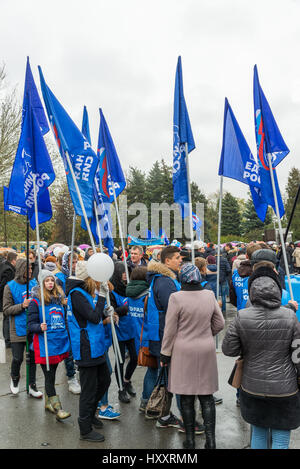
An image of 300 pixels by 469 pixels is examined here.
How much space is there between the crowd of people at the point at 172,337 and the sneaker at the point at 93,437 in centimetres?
2

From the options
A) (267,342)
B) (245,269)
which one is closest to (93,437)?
(267,342)

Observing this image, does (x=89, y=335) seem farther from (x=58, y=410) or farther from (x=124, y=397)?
(x=124, y=397)

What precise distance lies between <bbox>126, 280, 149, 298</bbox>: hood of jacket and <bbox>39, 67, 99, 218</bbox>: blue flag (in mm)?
1168

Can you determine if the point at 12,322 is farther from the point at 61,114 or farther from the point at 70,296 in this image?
the point at 61,114

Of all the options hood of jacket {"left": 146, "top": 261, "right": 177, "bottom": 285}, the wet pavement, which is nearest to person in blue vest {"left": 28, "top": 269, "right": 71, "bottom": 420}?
the wet pavement

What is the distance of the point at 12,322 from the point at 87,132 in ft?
11.6

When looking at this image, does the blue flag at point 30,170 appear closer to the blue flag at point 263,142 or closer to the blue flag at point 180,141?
the blue flag at point 180,141

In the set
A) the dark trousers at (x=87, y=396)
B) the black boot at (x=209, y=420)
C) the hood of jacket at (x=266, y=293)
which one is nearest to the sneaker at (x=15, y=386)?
the dark trousers at (x=87, y=396)

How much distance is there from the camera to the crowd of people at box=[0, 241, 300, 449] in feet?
10.1

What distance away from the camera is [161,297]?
14.0 ft

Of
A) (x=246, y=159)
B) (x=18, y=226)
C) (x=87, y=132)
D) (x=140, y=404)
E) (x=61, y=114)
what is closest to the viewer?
(x=140, y=404)

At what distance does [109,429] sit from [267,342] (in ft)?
7.46
